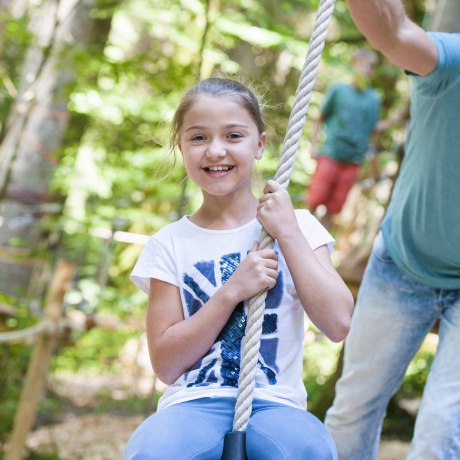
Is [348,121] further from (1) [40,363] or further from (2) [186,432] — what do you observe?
(2) [186,432]

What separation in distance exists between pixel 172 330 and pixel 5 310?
373 centimetres

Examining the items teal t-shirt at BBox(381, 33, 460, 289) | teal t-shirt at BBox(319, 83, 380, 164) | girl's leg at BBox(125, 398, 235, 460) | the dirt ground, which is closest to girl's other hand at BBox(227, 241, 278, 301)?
girl's leg at BBox(125, 398, 235, 460)

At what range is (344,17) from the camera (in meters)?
7.21

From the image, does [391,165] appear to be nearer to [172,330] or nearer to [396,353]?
[396,353]

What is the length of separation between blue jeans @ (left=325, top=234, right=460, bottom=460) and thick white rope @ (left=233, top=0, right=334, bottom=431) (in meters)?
0.60

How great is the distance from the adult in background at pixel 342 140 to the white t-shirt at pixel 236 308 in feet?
12.0

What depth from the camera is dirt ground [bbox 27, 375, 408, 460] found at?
263 inches

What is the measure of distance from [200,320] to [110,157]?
19.1 feet

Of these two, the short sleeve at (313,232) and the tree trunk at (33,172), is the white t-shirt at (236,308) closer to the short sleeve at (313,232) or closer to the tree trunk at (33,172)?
the short sleeve at (313,232)

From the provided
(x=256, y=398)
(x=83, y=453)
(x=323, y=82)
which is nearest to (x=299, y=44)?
(x=256, y=398)

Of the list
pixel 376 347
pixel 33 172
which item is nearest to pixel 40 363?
pixel 33 172

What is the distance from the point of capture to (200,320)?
154 cm

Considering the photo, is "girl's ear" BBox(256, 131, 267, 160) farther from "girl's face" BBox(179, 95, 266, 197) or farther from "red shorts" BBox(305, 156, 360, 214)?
"red shorts" BBox(305, 156, 360, 214)

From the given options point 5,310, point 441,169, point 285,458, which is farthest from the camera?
point 5,310
